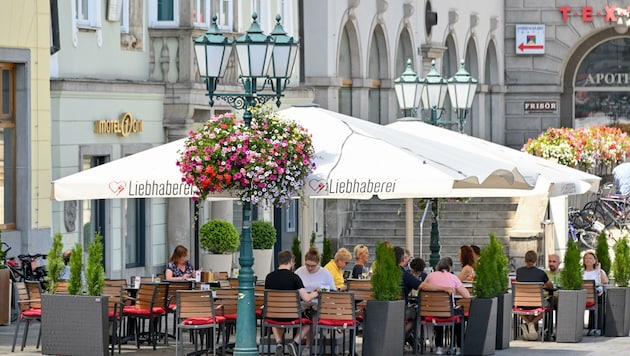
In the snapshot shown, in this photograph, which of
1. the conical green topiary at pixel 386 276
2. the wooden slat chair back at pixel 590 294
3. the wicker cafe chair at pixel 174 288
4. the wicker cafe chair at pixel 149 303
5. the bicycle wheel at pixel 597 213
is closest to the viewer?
the conical green topiary at pixel 386 276

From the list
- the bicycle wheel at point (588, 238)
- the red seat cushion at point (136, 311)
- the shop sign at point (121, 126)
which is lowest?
the red seat cushion at point (136, 311)

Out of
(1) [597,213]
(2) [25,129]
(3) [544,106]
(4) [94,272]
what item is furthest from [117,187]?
(3) [544,106]

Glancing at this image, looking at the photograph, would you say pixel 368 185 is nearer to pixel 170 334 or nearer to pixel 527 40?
pixel 170 334

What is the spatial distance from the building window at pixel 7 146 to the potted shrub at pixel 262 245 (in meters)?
7.49

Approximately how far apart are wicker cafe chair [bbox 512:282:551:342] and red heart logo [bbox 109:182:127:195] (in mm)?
5575

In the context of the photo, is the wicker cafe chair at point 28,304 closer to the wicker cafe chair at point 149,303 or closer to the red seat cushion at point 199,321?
the wicker cafe chair at point 149,303

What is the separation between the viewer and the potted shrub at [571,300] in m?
23.9

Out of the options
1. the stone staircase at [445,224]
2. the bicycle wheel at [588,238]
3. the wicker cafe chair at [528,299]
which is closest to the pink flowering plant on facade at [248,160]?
the wicker cafe chair at [528,299]

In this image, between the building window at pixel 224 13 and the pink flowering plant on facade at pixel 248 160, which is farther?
the building window at pixel 224 13

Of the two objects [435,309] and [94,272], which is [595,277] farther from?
[94,272]

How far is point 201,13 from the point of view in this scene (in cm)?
3241

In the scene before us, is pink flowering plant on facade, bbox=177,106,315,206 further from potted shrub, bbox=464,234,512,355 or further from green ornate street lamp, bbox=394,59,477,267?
green ornate street lamp, bbox=394,59,477,267

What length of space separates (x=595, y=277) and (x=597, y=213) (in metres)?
15.3

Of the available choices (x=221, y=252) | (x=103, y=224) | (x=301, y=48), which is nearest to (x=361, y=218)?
(x=301, y=48)
